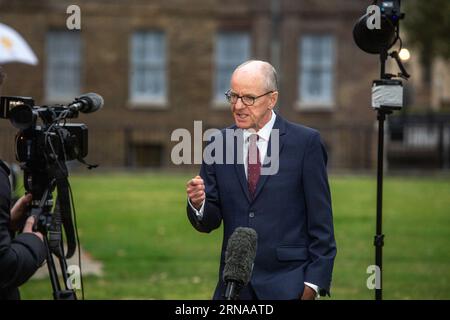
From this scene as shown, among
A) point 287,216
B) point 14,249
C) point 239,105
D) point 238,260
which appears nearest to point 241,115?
point 239,105

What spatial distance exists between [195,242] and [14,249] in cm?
1068

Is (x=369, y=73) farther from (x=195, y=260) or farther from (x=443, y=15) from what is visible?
(x=195, y=260)

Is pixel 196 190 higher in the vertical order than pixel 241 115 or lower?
lower

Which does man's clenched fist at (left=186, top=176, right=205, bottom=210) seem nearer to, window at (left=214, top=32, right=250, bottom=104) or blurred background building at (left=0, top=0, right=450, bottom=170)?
blurred background building at (left=0, top=0, right=450, bottom=170)

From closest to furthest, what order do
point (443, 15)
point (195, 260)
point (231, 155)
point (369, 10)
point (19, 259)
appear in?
point (19, 259) < point (231, 155) < point (369, 10) < point (195, 260) < point (443, 15)

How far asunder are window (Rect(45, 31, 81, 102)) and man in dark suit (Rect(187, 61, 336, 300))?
26302 mm

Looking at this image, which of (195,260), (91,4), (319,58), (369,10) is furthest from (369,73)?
(369,10)

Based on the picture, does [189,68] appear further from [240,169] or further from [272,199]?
[272,199]

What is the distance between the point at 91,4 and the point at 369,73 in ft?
29.1

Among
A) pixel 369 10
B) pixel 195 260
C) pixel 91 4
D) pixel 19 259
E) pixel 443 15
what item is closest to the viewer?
pixel 19 259

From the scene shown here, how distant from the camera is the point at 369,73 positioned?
32312mm

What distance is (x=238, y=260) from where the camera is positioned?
5.18m

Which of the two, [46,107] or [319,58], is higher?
[319,58]

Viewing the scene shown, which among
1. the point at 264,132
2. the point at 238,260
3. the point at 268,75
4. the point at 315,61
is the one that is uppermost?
the point at 315,61
